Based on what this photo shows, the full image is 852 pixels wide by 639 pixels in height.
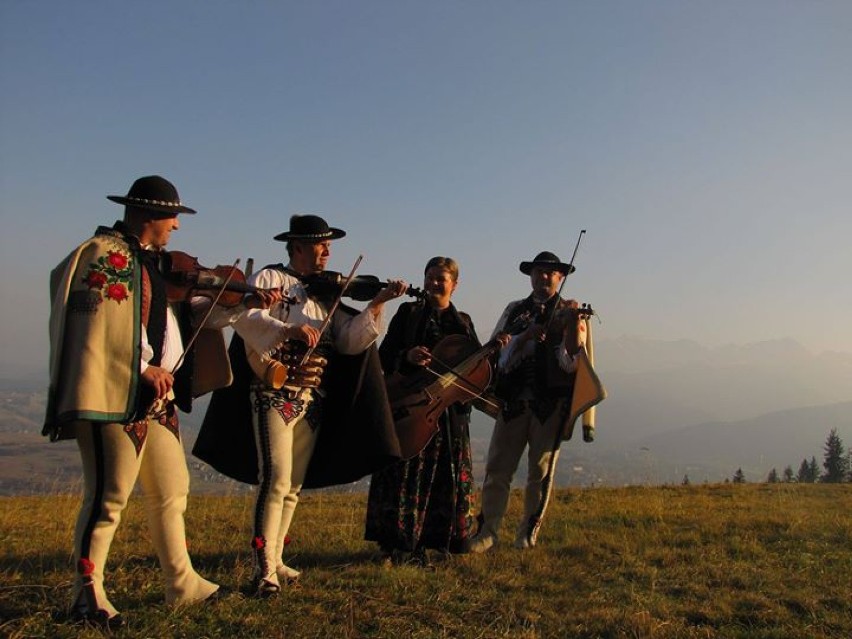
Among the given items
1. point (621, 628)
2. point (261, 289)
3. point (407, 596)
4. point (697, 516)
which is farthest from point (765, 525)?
point (261, 289)

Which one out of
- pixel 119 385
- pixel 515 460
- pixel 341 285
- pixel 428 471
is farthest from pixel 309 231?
pixel 515 460

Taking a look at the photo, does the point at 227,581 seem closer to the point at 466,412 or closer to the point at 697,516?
the point at 466,412

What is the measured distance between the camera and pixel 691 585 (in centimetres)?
609

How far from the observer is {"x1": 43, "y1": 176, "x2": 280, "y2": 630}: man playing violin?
13.5 feet

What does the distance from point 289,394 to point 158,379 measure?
1200 millimetres

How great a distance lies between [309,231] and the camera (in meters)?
5.63

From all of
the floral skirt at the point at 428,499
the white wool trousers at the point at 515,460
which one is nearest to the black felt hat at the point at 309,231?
the floral skirt at the point at 428,499

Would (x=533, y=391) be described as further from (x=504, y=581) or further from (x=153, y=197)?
(x=153, y=197)

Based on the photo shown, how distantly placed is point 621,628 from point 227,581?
276 cm

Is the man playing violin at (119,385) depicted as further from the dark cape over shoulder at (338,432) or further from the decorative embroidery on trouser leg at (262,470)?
the dark cape over shoulder at (338,432)

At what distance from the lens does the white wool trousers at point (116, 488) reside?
14.0 ft

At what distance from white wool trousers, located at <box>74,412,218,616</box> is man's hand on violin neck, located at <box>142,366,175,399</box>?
271 millimetres

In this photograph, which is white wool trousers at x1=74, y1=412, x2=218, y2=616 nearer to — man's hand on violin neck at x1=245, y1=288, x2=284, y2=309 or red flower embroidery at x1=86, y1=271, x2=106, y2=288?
red flower embroidery at x1=86, y1=271, x2=106, y2=288

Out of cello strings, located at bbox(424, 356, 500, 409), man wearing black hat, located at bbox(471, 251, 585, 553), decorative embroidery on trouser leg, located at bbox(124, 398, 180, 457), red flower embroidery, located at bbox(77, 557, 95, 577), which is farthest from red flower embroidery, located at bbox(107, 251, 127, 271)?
man wearing black hat, located at bbox(471, 251, 585, 553)
